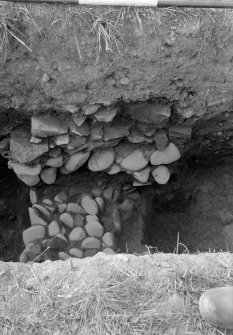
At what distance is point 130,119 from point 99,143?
0.21m

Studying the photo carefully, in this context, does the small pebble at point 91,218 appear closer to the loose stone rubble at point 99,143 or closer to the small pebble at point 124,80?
the loose stone rubble at point 99,143

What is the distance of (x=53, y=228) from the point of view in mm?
2574

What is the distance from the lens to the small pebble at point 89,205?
2.61 metres

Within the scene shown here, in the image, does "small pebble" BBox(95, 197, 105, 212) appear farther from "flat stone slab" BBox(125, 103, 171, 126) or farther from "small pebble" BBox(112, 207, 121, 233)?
"flat stone slab" BBox(125, 103, 171, 126)

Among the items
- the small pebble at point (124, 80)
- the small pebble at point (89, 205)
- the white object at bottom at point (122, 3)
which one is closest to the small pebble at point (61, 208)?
the small pebble at point (89, 205)

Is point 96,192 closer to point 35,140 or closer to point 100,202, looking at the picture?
point 100,202

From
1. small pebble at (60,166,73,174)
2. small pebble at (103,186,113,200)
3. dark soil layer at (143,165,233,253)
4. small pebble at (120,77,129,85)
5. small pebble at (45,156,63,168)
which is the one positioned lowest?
dark soil layer at (143,165,233,253)

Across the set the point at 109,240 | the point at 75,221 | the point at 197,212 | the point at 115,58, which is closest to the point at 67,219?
the point at 75,221

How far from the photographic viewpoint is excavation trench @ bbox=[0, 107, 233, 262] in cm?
253

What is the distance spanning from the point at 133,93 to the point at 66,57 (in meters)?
0.37

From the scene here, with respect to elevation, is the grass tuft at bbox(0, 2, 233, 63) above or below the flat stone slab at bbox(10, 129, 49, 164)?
above

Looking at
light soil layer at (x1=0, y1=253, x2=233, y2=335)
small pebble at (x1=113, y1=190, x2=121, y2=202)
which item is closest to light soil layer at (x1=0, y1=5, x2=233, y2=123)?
small pebble at (x1=113, y1=190, x2=121, y2=202)

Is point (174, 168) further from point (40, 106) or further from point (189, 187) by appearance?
point (40, 106)

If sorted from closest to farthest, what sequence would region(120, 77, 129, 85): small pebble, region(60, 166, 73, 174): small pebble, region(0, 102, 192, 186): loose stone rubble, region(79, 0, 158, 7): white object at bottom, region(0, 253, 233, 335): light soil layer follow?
1. region(0, 253, 233, 335): light soil layer
2. region(79, 0, 158, 7): white object at bottom
3. region(120, 77, 129, 85): small pebble
4. region(0, 102, 192, 186): loose stone rubble
5. region(60, 166, 73, 174): small pebble
